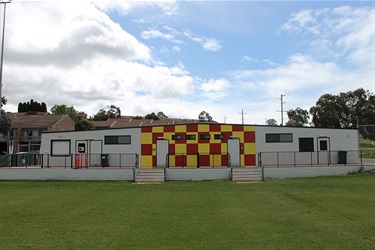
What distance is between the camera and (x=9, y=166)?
824 inches

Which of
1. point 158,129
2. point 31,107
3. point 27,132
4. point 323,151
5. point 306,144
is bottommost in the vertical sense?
point 323,151

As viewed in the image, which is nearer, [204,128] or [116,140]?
[204,128]

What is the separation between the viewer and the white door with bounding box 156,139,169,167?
72.3 ft

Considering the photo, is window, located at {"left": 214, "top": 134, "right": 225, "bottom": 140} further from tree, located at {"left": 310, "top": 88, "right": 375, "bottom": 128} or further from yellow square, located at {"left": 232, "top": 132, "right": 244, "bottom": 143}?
tree, located at {"left": 310, "top": 88, "right": 375, "bottom": 128}

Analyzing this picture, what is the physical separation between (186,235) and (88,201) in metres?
5.78

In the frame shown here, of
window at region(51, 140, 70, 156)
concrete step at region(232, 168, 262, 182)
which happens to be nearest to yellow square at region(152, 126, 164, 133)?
window at region(51, 140, 70, 156)

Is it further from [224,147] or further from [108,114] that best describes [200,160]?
[108,114]

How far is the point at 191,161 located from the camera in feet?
71.4

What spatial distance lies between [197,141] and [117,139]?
5.56m

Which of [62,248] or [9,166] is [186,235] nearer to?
[62,248]

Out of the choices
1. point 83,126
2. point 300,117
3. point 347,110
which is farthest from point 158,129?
point 300,117

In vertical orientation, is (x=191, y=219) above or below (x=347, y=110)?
below

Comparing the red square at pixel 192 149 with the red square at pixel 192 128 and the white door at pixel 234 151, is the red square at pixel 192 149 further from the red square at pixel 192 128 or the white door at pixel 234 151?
the white door at pixel 234 151

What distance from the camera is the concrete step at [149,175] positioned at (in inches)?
703
